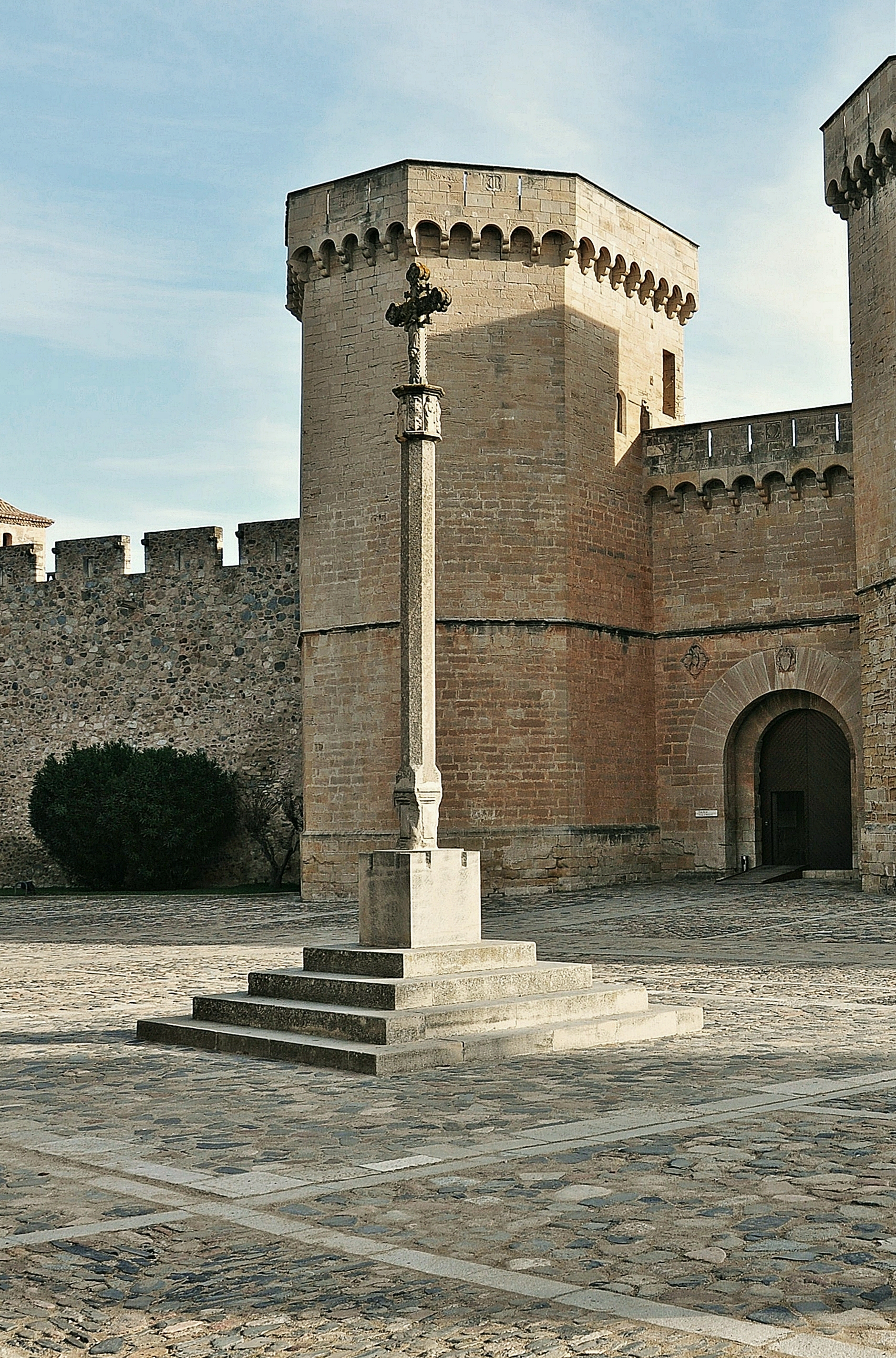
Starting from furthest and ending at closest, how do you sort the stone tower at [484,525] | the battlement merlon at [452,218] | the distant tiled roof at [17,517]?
the distant tiled roof at [17,517], the battlement merlon at [452,218], the stone tower at [484,525]

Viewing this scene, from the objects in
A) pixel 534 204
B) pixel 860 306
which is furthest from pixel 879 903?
pixel 534 204

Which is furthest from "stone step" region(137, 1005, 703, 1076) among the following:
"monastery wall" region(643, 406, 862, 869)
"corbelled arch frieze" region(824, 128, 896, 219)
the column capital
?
"corbelled arch frieze" region(824, 128, 896, 219)

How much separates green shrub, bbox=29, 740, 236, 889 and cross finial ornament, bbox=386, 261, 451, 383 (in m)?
15.4

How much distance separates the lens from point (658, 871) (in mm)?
21484

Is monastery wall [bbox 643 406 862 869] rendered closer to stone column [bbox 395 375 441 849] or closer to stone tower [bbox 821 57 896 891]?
stone tower [bbox 821 57 896 891]

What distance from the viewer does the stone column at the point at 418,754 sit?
319 inches

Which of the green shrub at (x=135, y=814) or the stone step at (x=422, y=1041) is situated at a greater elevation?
the green shrub at (x=135, y=814)

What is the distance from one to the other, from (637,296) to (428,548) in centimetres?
1418

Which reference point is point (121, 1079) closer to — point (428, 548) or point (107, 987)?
point (428, 548)

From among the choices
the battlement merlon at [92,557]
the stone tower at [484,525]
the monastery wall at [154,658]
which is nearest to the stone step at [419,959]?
the stone tower at [484,525]

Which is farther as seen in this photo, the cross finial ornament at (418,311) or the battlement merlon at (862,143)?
the battlement merlon at (862,143)

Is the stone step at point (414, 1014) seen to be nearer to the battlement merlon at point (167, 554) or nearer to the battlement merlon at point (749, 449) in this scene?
the battlement merlon at point (749, 449)

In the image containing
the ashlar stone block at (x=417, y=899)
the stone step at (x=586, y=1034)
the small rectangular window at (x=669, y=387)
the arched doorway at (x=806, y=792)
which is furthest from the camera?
the small rectangular window at (x=669, y=387)

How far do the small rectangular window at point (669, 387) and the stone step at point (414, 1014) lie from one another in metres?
15.7
